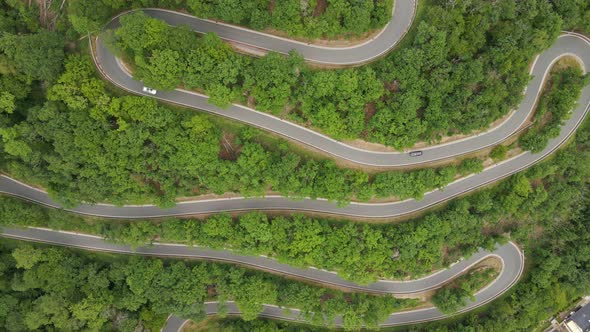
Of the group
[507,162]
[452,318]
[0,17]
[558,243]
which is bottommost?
[452,318]

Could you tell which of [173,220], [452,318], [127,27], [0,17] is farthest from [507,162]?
[0,17]

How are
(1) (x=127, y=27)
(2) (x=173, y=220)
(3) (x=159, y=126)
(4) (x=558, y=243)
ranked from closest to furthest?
(1) (x=127, y=27)
(3) (x=159, y=126)
(2) (x=173, y=220)
(4) (x=558, y=243)

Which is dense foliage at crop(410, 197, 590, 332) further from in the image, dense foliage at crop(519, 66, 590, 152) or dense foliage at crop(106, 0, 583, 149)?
dense foliage at crop(106, 0, 583, 149)

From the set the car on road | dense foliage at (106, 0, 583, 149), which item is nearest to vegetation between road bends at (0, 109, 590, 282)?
the car on road

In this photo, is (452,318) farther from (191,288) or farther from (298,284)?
(191,288)

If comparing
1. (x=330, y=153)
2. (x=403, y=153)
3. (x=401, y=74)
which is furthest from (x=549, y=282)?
(x=401, y=74)

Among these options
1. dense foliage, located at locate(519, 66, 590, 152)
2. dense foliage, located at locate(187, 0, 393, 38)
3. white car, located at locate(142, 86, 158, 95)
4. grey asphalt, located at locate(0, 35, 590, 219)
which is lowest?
grey asphalt, located at locate(0, 35, 590, 219)
